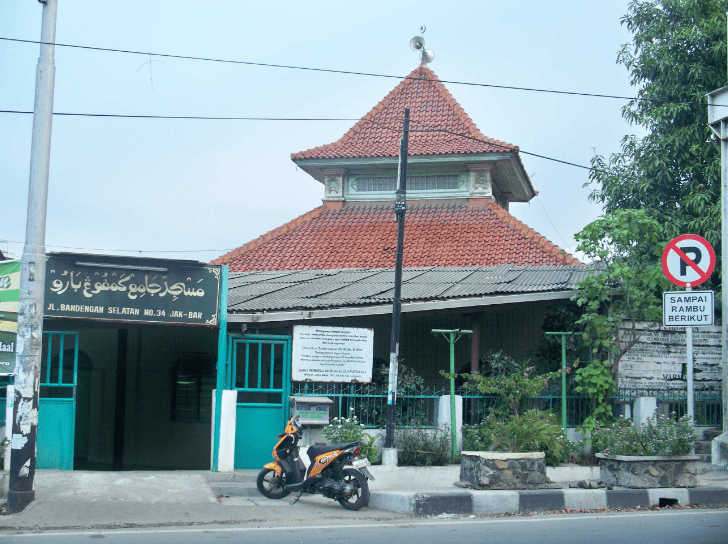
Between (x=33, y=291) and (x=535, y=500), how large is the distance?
6.47 metres

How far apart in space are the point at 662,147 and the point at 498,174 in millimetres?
4009

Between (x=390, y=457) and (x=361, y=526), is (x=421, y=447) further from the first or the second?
(x=361, y=526)

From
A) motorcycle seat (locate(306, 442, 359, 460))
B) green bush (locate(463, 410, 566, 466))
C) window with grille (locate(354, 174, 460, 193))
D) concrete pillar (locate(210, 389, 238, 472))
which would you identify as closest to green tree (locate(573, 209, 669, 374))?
green bush (locate(463, 410, 566, 466))

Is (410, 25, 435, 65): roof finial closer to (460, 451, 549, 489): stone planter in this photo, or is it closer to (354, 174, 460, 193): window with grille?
(354, 174, 460, 193): window with grille

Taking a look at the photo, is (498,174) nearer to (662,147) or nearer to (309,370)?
(662,147)

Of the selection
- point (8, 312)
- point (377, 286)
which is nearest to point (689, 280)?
point (377, 286)

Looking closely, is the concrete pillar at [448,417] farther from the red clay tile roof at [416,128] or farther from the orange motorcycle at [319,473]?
the red clay tile roof at [416,128]

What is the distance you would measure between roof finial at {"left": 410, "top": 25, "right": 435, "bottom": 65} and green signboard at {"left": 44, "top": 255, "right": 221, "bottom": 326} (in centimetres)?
1272

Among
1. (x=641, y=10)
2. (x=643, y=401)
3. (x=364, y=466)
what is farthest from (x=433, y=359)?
(x=641, y=10)

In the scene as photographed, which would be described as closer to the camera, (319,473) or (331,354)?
(319,473)

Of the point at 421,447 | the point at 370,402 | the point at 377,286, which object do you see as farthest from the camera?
the point at 377,286

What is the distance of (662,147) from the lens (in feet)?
57.8

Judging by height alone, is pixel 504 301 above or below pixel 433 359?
above

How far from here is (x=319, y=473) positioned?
953cm
